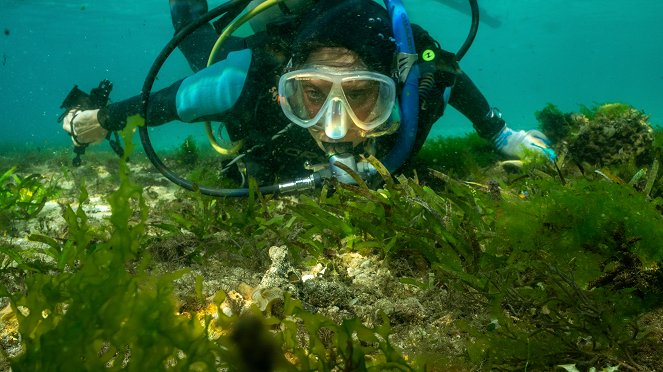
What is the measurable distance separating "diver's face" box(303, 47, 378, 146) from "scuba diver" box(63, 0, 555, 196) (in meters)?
0.01

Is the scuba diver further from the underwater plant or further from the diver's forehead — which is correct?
the underwater plant

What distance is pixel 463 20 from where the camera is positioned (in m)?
56.4

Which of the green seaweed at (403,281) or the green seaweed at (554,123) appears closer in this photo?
the green seaweed at (403,281)

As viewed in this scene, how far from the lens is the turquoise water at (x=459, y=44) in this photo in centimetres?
3938

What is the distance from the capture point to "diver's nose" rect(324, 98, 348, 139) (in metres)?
4.24

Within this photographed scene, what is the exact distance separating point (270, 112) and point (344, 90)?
4.01ft

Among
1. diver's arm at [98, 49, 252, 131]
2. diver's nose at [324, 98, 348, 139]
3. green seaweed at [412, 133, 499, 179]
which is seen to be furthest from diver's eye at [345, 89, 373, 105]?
green seaweed at [412, 133, 499, 179]

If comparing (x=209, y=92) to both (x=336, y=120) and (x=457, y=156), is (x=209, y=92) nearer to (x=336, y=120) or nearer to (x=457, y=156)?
(x=336, y=120)

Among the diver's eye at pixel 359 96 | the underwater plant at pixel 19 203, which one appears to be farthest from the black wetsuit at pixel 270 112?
the underwater plant at pixel 19 203

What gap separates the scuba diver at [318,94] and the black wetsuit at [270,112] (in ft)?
0.04

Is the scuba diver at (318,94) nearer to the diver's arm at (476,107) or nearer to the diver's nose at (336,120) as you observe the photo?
the diver's nose at (336,120)

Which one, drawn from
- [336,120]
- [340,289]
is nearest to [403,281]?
[340,289]

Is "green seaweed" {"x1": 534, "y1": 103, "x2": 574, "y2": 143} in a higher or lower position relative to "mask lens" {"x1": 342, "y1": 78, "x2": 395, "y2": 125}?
lower

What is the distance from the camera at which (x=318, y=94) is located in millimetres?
4422
